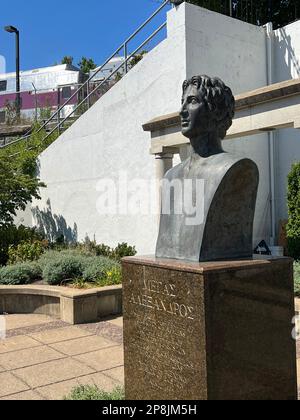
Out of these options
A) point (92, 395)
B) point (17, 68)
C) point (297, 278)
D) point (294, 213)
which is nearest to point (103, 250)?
point (294, 213)

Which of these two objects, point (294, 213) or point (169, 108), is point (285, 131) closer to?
point (294, 213)

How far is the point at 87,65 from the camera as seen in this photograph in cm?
4466

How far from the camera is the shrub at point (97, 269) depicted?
867 centimetres

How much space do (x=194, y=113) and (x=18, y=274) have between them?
20.8 feet

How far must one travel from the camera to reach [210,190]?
3531 millimetres

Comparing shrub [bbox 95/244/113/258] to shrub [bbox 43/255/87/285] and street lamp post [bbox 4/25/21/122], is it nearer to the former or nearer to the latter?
shrub [bbox 43/255/87/285]

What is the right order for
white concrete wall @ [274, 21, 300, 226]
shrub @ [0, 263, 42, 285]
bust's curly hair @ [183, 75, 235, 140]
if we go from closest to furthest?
bust's curly hair @ [183, 75, 235, 140]
shrub @ [0, 263, 42, 285]
white concrete wall @ [274, 21, 300, 226]

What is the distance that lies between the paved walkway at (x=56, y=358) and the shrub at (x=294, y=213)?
15.4 feet

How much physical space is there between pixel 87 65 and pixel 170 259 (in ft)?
143

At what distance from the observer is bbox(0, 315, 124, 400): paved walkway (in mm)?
4605

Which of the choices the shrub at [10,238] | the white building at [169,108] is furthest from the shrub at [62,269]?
the white building at [169,108]

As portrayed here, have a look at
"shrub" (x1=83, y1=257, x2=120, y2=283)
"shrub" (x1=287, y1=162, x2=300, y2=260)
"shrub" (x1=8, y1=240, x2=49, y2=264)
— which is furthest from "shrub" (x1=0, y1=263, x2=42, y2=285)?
"shrub" (x1=287, y1=162, x2=300, y2=260)

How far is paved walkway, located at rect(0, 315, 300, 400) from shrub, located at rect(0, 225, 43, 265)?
428cm
